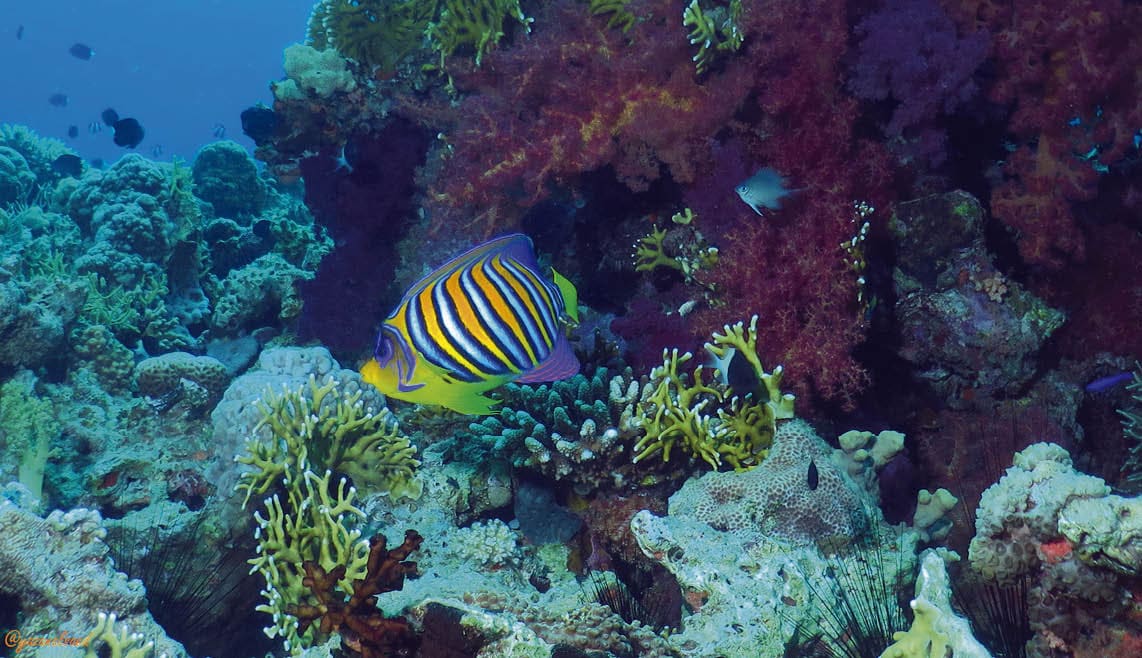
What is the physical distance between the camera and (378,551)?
3023 millimetres

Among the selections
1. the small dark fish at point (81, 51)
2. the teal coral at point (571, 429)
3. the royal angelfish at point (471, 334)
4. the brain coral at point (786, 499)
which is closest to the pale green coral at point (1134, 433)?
the brain coral at point (786, 499)

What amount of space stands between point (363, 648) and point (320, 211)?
5872 mm

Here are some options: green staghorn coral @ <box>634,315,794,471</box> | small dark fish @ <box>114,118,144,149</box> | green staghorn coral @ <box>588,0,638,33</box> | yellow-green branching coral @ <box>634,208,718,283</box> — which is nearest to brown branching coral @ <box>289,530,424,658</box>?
green staghorn coral @ <box>634,315,794,471</box>

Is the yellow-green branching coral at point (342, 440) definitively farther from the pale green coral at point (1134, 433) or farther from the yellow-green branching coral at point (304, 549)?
the pale green coral at point (1134, 433)

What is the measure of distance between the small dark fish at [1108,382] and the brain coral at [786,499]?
2.15m

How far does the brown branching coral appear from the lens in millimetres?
2725

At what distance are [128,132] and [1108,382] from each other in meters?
16.3

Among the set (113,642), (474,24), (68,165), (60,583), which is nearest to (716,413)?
(113,642)

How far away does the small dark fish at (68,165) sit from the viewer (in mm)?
13672

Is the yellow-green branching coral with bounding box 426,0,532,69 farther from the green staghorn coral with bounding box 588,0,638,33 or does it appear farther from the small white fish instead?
the small white fish

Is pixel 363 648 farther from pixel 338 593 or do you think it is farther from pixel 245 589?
pixel 245 589

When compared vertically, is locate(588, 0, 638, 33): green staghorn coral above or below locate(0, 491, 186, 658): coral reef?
above

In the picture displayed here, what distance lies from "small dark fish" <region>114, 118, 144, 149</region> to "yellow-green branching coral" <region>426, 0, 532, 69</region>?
1015cm

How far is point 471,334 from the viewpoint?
2.06m
